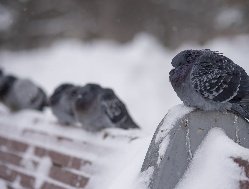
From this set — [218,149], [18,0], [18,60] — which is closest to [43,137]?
[218,149]

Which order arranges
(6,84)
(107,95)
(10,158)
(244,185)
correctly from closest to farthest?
(244,185), (10,158), (107,95), (6,84)

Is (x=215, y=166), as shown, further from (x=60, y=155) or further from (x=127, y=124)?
(x=127, y=124)

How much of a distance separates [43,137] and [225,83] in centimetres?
172

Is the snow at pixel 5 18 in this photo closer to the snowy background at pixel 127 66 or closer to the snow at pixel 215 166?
the snowy background at pixel 127 66

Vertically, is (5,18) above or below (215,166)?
above

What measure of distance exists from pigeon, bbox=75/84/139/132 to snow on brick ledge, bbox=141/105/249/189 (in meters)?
1.95

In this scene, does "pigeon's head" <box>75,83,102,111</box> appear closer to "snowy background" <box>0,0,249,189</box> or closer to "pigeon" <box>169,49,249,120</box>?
"snowy background" <box>0,0,249,189</box>

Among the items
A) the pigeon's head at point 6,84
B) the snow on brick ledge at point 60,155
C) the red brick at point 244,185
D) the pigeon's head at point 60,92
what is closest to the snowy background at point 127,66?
the pigeon's head at point 6,84

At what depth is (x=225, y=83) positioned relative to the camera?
2.53 metres

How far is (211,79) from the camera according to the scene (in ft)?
8.27

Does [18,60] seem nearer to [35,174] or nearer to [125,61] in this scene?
[125,61]

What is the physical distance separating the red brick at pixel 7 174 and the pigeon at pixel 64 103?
23.3 inches

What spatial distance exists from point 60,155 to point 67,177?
11.1 inches

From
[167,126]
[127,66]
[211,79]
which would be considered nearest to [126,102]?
[127,66]
